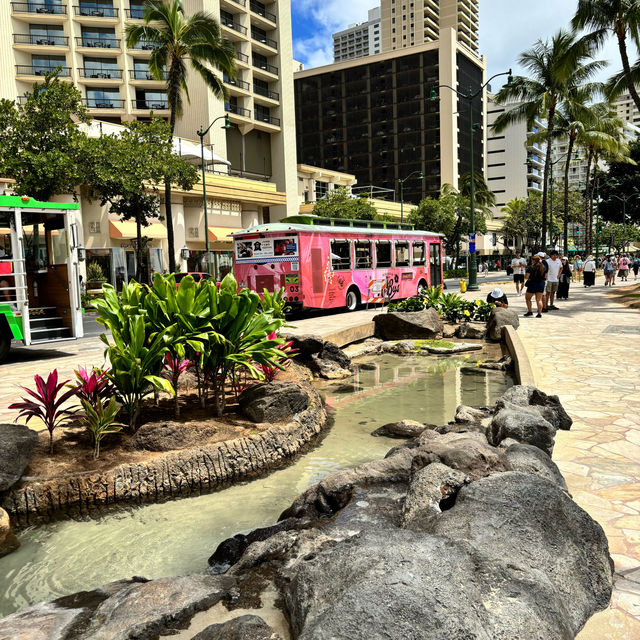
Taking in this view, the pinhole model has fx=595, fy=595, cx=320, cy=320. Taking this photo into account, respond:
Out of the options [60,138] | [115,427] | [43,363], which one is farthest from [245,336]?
[60,138]

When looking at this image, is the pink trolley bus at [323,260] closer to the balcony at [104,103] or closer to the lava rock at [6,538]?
the lava rock at [6,538]

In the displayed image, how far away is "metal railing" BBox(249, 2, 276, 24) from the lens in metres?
49.5

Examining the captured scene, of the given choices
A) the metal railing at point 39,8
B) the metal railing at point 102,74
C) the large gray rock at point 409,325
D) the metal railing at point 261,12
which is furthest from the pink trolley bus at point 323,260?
the metal railing at point 261,12

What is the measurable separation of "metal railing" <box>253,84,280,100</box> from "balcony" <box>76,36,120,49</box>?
1132 cm

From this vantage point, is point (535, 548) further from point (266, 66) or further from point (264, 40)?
point (264, 40)

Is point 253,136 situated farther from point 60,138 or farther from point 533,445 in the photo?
point 533,445

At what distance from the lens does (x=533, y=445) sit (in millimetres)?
4820

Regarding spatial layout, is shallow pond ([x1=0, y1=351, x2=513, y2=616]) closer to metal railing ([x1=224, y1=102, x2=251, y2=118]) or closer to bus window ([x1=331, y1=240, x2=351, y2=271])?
bus window ([x1=331, y1=240, x2=351, y2=271])

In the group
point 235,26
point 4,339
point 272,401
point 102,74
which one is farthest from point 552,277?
point 235,26

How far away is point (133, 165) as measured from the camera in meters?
26.0

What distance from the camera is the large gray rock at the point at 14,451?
458cm

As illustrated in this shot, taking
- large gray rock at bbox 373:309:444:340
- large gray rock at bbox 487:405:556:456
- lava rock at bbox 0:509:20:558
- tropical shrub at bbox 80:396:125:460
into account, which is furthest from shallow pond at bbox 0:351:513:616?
large gray rock at bbox 373:309:444:340

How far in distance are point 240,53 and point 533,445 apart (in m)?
48.7

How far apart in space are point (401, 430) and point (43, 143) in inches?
862
